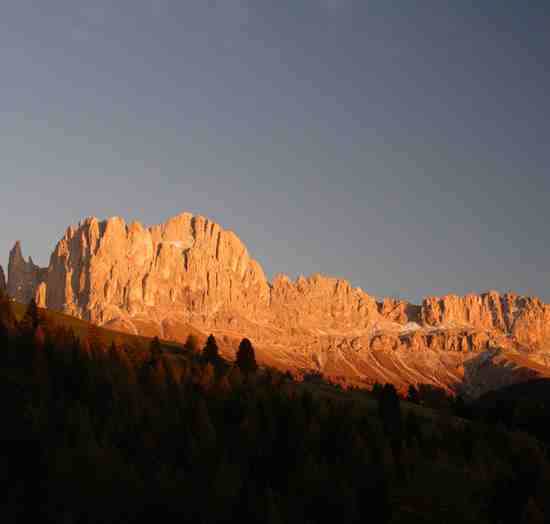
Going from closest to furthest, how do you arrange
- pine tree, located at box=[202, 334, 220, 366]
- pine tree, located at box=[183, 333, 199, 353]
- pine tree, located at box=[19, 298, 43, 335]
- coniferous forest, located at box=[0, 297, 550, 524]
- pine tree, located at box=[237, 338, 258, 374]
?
coniferous forest, located at box=[0, 297, 550, 524]
pine tree, located at box=[19, 298, 43, 335]
pine tree, located at box=[237, 338, 258, 374]
pine tree, located at box=[202, 334, 220, 366]
pine tree, located at box=[183, 333, 199, 353]

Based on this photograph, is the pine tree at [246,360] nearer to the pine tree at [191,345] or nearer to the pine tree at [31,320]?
the pine tree at [191,345]

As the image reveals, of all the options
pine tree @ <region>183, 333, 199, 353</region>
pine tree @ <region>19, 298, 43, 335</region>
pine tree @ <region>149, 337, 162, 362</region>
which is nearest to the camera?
pine tree @ <region>19, 298, 43, 335</region>

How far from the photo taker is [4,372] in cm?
11762

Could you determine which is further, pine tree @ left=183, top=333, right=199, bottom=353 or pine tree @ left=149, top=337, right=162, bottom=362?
pine tree @ left=183, top=333, right=199, bottom=353

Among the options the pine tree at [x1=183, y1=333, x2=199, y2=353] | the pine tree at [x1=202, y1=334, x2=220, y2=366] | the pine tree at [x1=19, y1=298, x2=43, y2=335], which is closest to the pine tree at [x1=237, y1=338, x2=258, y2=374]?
the pine tree at [x1=202, y1=334, x2=220, y2=366]

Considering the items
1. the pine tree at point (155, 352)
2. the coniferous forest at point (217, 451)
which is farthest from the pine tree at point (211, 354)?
the pine tree at point (155, 352)

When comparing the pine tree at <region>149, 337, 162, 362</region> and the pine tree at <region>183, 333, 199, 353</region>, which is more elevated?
the pine tree at <region>183, 333, 199, 353</region>

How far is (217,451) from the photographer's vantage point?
322 feet

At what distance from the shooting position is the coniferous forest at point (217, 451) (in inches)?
2936

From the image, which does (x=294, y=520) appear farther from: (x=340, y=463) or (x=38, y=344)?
(x=38, y=344)

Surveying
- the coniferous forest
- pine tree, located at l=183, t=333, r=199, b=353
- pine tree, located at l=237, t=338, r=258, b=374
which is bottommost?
the coniferous forest

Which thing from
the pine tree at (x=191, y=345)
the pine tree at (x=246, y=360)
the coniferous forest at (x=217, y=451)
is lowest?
the coniferous forest at (x=217, y=451)

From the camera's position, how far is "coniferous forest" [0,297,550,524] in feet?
245

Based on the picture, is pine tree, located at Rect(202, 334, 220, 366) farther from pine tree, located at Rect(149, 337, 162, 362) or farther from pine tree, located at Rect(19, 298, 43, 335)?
Answer: pine tree, located at Rect(19, 298, 43, 335)
